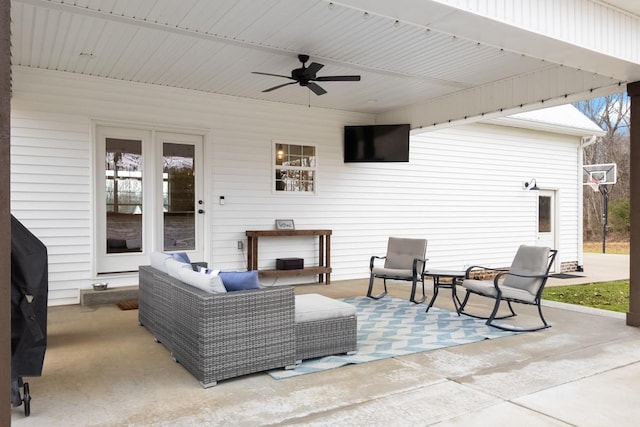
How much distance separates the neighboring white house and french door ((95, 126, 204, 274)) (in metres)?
0.03

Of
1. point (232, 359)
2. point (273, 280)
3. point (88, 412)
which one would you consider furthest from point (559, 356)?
point (273, 280)

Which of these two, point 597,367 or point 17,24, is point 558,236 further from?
point 17,24

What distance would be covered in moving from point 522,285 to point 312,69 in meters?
3.54

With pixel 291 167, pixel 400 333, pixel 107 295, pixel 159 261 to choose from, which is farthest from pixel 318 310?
pixel 291 167

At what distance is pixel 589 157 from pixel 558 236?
43.4 ft

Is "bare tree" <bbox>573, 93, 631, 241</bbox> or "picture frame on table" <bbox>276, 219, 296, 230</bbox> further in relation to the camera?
"bare tree" <bbox>573, 93, 631, 241</bbox>

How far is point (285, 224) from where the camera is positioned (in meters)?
7.77

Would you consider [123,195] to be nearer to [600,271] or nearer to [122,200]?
[122,200]

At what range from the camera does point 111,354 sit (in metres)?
4.00

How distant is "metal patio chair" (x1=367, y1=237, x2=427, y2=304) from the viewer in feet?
21.0

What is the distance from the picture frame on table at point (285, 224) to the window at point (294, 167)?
53 cm

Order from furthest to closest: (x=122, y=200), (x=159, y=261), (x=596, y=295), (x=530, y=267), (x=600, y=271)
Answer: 1. (x=600, y=271)
2. (x=596, y=295)
3. (x=122, y=200)
4. (x=530, y=267)
5. (x=159, y=261)

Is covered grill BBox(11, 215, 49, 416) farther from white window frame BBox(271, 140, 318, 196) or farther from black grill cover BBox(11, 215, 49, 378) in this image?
white window frame BBox(271, 140, 318, 196)

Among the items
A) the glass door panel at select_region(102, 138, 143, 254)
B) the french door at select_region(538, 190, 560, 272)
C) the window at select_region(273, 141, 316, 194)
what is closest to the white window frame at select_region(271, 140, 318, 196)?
the window at select_region(273, 141, 316, 194)
